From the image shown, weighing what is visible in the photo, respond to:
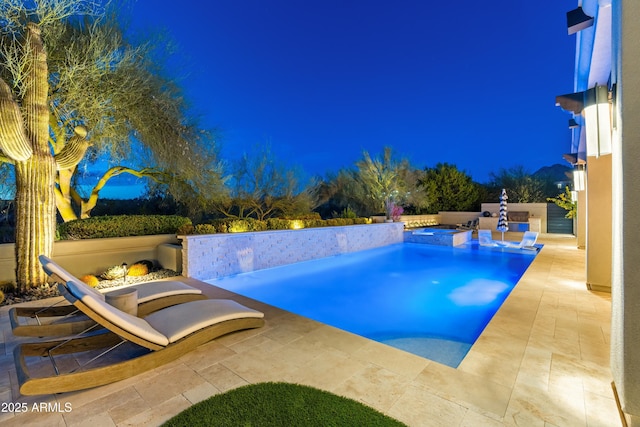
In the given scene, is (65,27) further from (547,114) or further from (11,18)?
(547,114)

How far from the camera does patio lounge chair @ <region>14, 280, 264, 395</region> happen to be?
2246 mm

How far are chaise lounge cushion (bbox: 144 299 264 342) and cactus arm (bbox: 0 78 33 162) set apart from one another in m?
3.95

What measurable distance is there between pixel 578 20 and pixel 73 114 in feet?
30.0

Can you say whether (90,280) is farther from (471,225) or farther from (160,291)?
(471,225)

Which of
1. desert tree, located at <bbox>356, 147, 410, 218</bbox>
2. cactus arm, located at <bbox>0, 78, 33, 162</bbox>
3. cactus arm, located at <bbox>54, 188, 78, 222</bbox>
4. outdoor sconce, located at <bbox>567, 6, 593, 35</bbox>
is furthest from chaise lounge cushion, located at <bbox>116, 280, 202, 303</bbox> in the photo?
desert tree, located at <bbox>356, 147, 410, 218</bbox>

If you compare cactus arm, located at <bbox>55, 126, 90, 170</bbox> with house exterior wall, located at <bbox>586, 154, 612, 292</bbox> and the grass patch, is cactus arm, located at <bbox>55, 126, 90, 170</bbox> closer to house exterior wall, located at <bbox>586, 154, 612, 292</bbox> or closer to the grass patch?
the grass patch

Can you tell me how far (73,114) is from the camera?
657 cm

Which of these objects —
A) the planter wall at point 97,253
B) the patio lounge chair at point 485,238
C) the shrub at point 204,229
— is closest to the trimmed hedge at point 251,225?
the shrub at point 204,229

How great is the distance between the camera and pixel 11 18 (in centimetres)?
499

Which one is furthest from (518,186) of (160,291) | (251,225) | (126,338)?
(126,338)

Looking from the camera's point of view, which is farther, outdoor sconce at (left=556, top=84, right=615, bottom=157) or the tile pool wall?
the tile pool wall

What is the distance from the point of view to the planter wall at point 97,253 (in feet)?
17.6

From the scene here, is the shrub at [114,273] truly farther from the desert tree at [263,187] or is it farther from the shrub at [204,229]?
the desert tree at [263,187]

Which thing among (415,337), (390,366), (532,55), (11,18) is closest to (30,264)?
(11,18)
